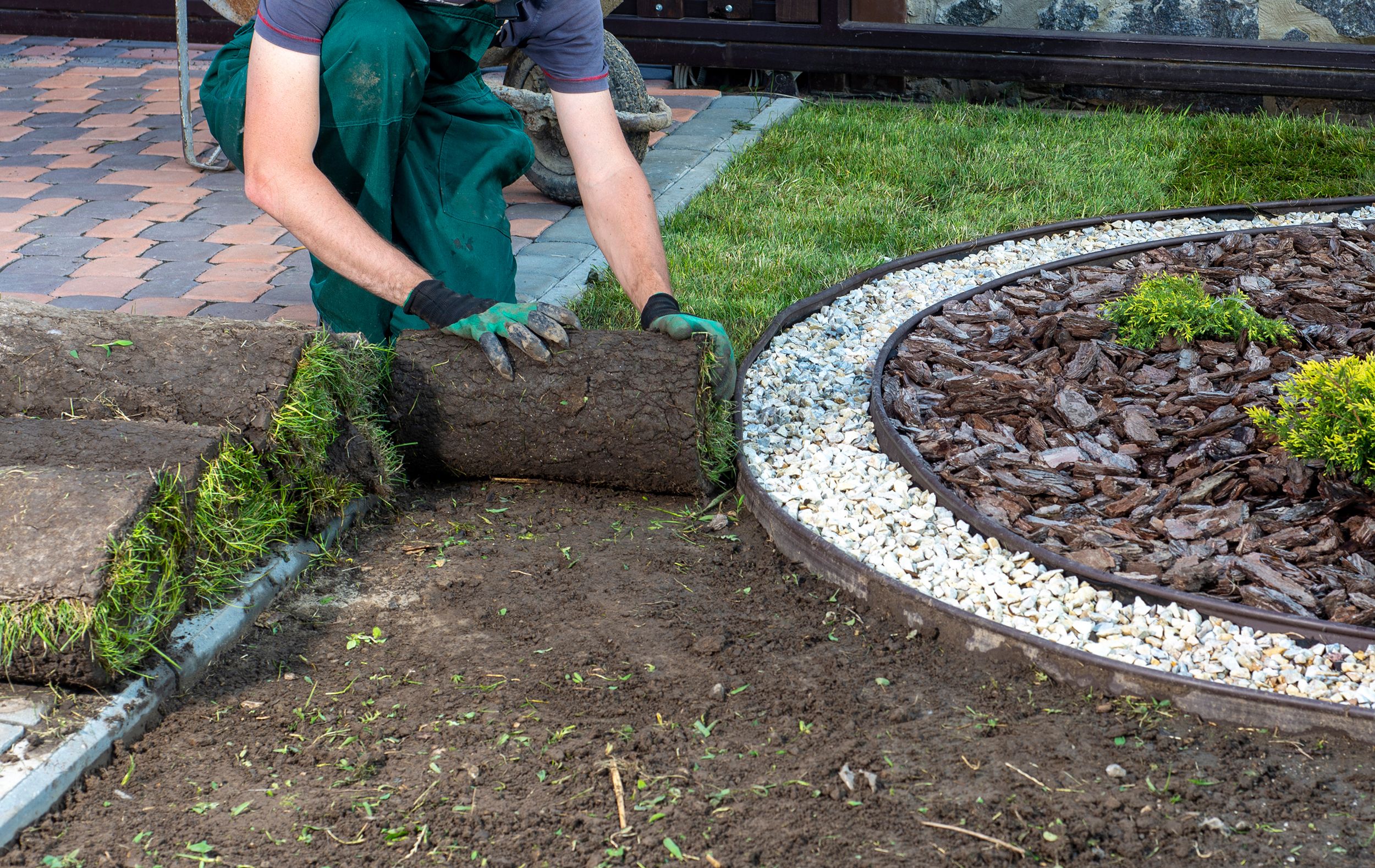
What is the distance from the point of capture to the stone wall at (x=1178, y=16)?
664 cm

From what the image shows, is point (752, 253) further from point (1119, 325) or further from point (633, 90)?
point (1119, 325)

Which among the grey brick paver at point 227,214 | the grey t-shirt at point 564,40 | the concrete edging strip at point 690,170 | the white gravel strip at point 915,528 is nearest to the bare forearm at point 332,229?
the grey t-shirt at point 564,40

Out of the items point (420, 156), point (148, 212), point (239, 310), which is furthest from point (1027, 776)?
point (148, 212)

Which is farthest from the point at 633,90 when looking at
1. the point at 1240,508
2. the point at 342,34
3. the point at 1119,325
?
the point at 1240,508

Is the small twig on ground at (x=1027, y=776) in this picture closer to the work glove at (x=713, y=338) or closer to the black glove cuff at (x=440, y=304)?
the work glove at (x=713, y=338)

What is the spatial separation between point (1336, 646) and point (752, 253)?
262 cm

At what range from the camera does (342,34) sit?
310 centimetres

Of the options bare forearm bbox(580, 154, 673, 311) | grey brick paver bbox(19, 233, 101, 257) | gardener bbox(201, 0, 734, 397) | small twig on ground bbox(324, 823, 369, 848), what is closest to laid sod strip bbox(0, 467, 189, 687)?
small twig on ground bbox(324, 823, 369, 848)

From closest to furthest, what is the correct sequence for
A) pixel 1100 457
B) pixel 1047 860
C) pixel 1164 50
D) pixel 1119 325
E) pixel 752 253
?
pixel 1047 860, pixel 1100 457, pixel 1119 325, pixel 752 253, pixel 1164 50

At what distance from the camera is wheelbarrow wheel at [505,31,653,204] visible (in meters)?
4.95

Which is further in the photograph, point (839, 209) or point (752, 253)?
point (839, 209)

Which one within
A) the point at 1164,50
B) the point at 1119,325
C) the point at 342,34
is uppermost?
the point at 342,34

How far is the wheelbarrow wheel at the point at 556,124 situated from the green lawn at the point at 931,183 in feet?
1.54

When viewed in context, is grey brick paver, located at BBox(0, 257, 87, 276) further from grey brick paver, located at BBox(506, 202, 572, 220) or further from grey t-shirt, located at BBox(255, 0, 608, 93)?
grey t-shirt, located at BBox(255, 0, 608, 93)
